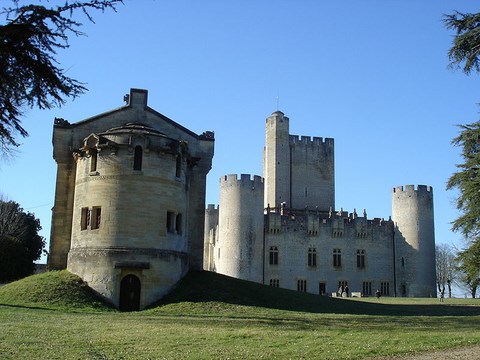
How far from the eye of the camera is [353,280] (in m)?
56.0

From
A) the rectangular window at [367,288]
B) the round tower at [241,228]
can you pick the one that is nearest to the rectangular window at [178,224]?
the round tower at [241,228]

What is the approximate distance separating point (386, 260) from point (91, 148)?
3669cm

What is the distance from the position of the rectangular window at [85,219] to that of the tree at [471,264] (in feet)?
54.8

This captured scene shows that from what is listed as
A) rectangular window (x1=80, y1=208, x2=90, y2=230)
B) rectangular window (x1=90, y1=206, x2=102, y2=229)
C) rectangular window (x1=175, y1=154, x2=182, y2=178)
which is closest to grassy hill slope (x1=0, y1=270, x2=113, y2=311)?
rectangular window (x1=80, y1=208, x2=90, y2=230)

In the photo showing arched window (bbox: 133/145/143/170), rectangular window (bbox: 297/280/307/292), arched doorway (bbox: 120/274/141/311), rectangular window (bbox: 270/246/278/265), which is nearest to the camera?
arched doorway (bbox: 120/274/141/311)

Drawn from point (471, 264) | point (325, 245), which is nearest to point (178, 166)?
point (471, 264)

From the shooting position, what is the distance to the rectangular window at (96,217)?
92.2 feet

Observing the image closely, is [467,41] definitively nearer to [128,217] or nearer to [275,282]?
[128,217]

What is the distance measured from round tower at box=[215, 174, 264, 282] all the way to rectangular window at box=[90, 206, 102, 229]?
2461 cm

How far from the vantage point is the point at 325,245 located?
5581 centimetres

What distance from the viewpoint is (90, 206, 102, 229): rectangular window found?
2809 centimetres

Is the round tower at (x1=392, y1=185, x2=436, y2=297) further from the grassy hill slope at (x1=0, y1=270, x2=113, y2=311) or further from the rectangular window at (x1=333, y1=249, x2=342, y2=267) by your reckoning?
the grassy hill slope at (x1=0, y1=270, x2=113, y2=311)

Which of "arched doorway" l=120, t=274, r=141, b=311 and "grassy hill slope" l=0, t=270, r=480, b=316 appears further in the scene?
"arched doorway" l=120, t=274, r=141, b=311

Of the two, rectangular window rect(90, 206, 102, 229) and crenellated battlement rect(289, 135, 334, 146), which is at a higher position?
crenellated battlement rect(289, 135, 334, 146)
